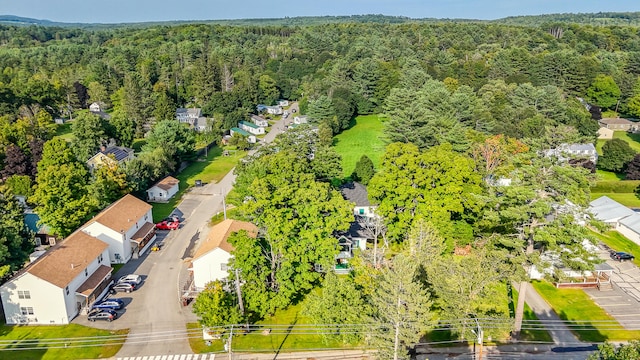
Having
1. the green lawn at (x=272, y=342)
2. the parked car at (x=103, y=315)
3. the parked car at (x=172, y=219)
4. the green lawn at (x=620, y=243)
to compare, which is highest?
the parked car at (x=172, y=219)

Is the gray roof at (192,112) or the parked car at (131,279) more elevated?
the gray roof at (192,112)

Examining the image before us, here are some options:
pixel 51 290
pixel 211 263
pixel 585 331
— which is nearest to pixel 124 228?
pixel 51 290

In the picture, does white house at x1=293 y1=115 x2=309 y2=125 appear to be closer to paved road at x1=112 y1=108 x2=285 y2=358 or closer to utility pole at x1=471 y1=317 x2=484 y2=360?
paved road at x1=112 y1=108 x2=285 y2=358

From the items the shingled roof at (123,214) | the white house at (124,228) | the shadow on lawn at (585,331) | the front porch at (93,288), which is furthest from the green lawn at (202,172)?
the shadow on lawn at (585,331)

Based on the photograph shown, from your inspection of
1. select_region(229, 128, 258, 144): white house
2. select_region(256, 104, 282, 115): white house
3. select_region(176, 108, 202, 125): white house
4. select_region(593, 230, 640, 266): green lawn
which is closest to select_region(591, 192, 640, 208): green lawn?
select_region(593, 230, 640, 266): green lawn

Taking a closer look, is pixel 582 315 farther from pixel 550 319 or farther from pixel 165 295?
pixel 165 295

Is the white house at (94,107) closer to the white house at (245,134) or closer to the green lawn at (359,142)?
the white house at (245,134)
